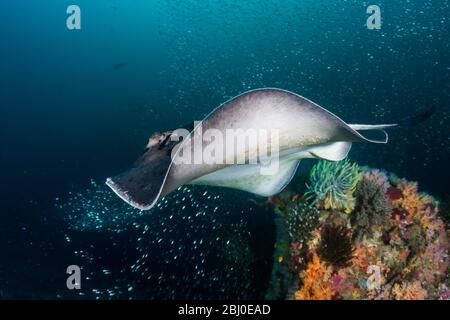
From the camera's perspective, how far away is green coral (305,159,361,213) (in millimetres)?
4871

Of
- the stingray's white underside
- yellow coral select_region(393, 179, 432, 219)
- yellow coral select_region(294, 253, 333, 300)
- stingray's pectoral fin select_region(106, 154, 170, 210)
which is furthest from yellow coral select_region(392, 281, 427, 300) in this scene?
stingray's pectoral fin select_region(106, 154, 170, 210)

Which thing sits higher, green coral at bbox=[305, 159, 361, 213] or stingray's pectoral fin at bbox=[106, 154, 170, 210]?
stingray's pectoral fin at bbox=[106, 154, 170, 210]

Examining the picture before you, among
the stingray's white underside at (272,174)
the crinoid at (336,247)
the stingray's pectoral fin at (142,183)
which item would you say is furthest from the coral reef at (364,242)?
the stingray's pectoral fin at (142,183)

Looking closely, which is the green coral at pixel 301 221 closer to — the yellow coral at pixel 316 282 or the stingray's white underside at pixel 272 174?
the yellow coral at pixel 316 282

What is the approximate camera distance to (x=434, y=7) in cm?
2242

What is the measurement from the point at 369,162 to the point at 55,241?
14309 millimetres

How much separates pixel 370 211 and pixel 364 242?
510 millimetres

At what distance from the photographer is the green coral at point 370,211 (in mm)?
4500

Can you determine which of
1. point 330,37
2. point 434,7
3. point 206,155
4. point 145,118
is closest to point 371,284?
point 206,155

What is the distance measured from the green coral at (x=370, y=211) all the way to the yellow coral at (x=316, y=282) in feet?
2.52

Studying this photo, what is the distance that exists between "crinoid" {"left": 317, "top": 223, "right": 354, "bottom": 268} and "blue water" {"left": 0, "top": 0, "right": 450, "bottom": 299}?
1.44 m

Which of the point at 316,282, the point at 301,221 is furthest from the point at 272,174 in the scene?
the point at 316,282

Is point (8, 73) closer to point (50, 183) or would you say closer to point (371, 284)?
point (50, 183)

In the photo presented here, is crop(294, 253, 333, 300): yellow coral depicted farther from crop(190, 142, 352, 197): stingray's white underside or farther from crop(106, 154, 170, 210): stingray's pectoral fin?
crop(106, 154, 170, 210): stingray's pectoral fin
